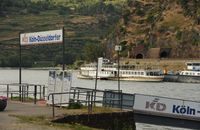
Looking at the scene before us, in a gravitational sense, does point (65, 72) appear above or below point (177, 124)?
above

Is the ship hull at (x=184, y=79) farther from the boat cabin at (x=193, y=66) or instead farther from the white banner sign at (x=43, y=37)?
the white banner sign at (x=43, y=37)

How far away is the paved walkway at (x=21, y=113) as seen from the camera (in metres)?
21.8

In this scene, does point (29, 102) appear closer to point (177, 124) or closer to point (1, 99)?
point (1, 99)

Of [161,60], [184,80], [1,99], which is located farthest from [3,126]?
[161,60]

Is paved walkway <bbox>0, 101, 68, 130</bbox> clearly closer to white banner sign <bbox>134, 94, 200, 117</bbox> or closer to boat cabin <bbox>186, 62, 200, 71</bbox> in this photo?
white banner sign <bbox>134, 94, 200, 117</bbox>

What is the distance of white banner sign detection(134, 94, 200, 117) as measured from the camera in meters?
26.6

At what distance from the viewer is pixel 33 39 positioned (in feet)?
110

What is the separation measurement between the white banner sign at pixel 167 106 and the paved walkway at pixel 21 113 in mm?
4138

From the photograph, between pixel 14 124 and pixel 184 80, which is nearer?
pixel 14 124

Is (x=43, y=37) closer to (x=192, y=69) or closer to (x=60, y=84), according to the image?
(x=60, y=84)

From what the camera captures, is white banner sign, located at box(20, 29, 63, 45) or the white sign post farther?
white banner sign, located at box(20, 29, 63, 45)

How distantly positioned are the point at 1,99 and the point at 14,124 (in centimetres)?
510

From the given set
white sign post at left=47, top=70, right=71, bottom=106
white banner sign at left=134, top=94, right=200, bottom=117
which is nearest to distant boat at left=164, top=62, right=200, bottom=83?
white sign post at left=47, top=70, right=71, bottom=106

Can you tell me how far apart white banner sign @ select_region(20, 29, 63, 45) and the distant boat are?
129 meters
